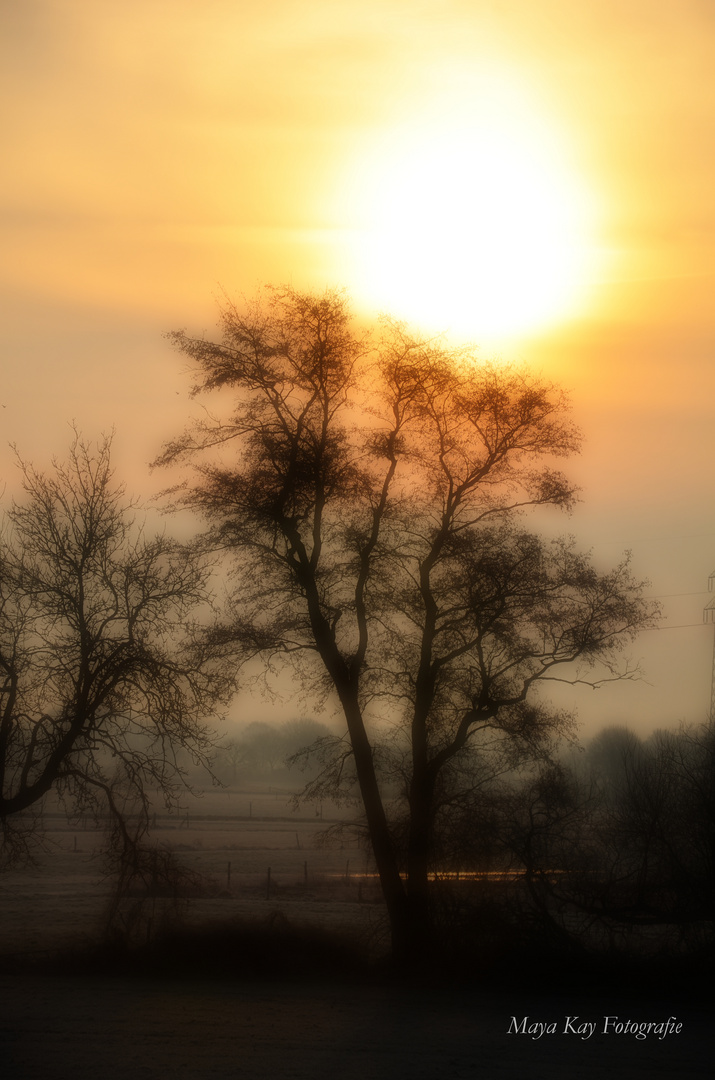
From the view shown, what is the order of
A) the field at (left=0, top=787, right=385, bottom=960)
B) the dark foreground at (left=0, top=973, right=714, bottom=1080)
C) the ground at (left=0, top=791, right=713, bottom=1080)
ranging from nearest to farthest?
the dark foreground at (left=0, top=973, right=714, bottom=1080) < the ground at (left=0, top=791, right=713, bottom=1080) < the field at (left=0, top=787, right=385, bottom=960)

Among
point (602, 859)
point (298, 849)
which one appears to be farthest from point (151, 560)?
point (298, 849)

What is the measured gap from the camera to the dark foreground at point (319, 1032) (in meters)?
13.7

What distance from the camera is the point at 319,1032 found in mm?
15727

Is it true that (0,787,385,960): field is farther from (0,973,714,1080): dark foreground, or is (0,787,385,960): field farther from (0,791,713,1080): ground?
(0,973,714,1080): dark foreground

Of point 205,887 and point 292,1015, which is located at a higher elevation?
point 292,1015

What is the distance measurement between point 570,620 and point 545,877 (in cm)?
566

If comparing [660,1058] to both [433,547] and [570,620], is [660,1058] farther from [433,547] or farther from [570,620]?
[433,547]

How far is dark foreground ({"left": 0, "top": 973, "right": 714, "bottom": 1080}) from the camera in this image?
13.7m

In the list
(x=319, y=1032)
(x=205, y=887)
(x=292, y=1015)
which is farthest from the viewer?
(x=205, y=887)

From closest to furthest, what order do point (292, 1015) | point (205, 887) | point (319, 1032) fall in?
point (319, 1032), point (292, 1015), point (205, 887)

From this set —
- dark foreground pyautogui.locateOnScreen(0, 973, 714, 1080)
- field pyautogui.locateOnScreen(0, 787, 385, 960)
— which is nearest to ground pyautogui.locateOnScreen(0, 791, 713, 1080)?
dark foreground pyautogui.locateOnScreen(0, 973, 714, 1080)

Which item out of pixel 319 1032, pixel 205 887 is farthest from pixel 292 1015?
pixel 205 887

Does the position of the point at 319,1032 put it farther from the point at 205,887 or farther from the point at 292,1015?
→ the point at 205,887

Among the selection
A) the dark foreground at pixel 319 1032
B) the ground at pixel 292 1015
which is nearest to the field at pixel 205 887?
the ground at pixel 292 1015
